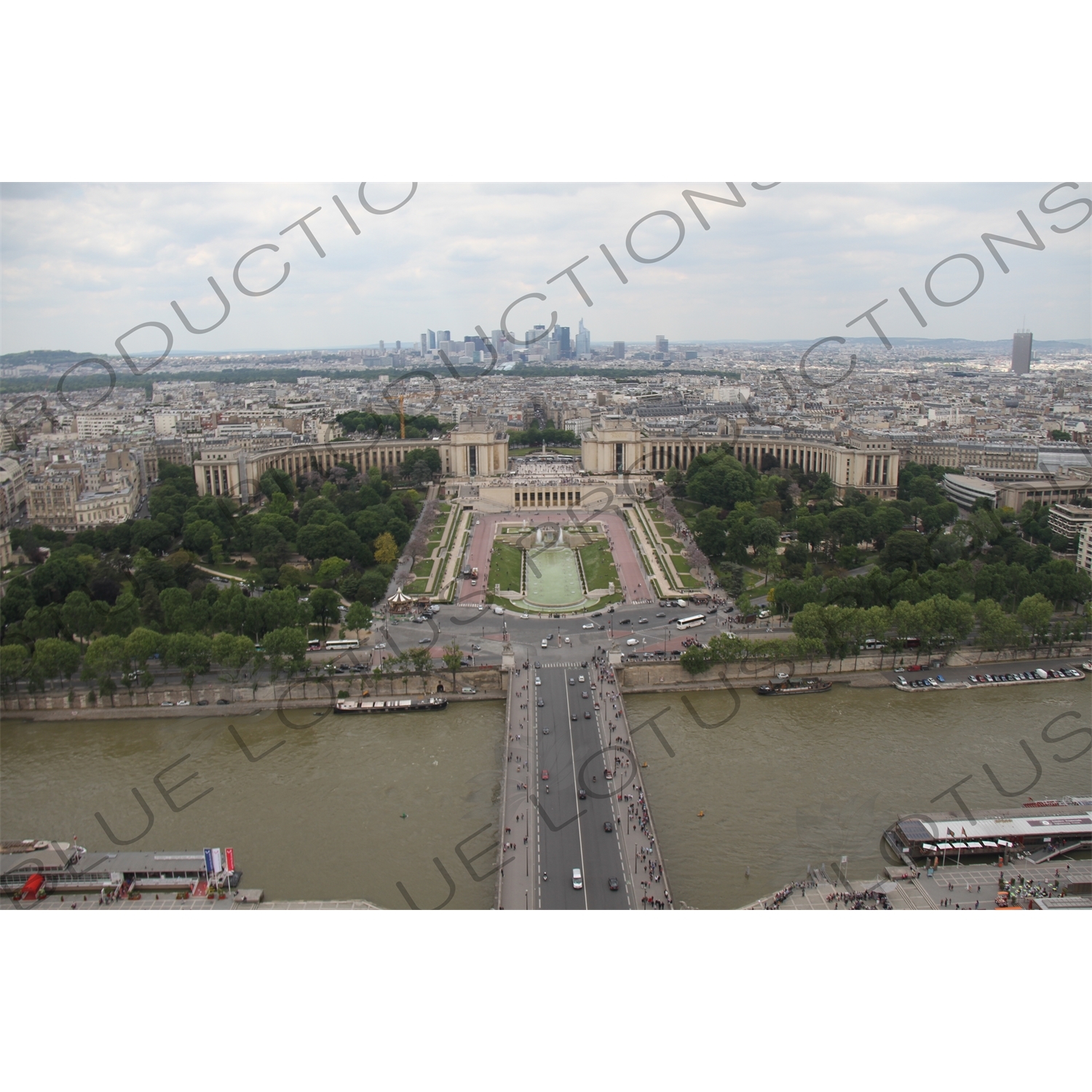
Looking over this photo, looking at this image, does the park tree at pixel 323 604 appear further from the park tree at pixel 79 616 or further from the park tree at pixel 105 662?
the park tree at pixel 79 616

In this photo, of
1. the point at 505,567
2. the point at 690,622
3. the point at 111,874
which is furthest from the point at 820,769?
the point at 505,567

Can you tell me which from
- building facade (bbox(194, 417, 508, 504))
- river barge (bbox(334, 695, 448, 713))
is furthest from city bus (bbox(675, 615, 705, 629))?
building facade (bbox(194, 417, 508, 504))

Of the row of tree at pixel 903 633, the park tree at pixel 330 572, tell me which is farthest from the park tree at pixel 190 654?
the row of tree at pixel 903 633

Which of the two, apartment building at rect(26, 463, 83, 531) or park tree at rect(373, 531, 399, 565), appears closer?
park tree at rect(373, 531, 399, 565)

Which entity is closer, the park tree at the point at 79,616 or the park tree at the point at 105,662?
the park tree at the point at 105,662

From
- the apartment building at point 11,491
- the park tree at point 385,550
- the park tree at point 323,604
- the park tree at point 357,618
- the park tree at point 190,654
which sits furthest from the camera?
the apartment building at point 11,491

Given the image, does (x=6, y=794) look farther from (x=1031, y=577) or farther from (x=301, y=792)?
(x=1031, y=577)

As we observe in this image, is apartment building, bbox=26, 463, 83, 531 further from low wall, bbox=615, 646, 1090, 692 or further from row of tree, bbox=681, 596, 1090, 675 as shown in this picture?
row of tree, bbox=681, 596, 1090, 675
